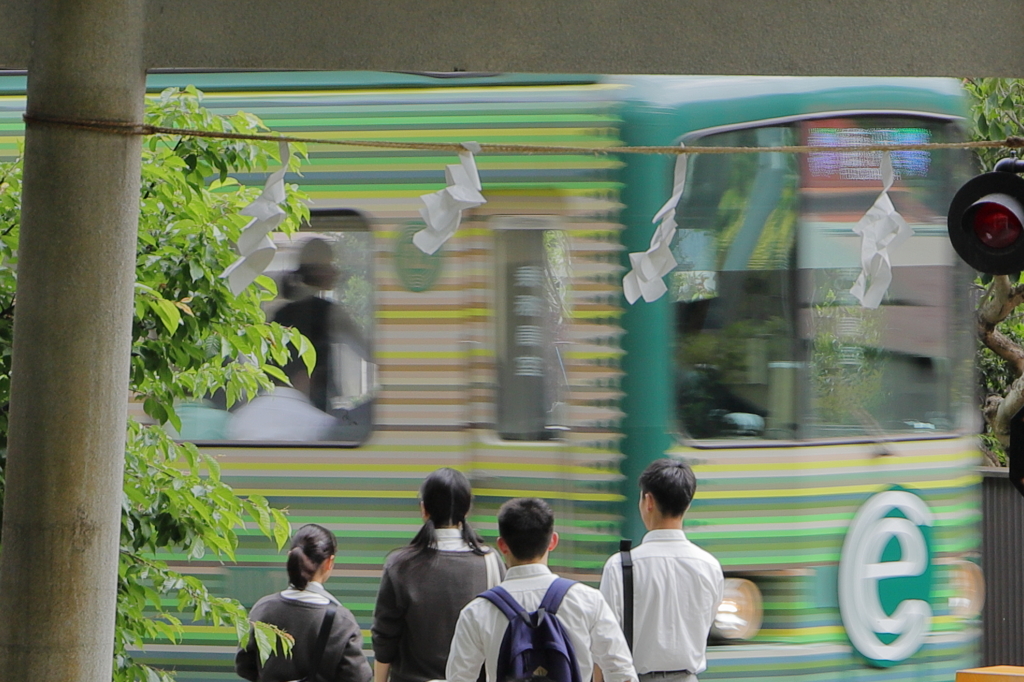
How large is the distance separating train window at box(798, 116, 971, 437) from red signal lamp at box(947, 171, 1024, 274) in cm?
137

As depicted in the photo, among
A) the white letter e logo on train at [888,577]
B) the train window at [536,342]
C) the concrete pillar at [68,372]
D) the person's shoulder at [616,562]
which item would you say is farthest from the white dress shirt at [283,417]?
the white letter e logo on train at [888,577]

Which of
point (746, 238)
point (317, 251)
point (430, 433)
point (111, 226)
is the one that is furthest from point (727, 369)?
point (111, 226)

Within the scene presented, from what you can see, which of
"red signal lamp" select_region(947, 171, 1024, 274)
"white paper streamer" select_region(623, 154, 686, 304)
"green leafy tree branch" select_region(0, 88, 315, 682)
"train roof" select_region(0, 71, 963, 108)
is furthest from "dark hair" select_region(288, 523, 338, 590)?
"red signal lamp" select_region(947, 171, 1024, 274)

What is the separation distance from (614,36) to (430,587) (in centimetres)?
201

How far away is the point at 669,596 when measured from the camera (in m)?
4.49

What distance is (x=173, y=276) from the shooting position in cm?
413

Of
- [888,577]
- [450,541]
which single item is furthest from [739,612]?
[450,541]

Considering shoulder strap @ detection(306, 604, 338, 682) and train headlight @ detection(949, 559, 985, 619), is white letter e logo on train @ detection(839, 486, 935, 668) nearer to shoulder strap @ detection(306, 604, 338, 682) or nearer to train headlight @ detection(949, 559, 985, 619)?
train headlight @ detection(949, 559, 985, 619)

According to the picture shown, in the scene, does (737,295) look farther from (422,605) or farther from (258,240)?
(258,240)

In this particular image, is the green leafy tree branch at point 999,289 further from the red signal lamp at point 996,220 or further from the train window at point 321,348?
the train window at point 321,348

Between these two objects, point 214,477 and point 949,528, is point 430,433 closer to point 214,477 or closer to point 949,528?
point 214,477

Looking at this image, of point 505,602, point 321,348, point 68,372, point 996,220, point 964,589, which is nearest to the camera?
point 68,372

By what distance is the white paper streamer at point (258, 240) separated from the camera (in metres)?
3.85

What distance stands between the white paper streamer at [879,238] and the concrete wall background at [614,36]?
15.4 inches
